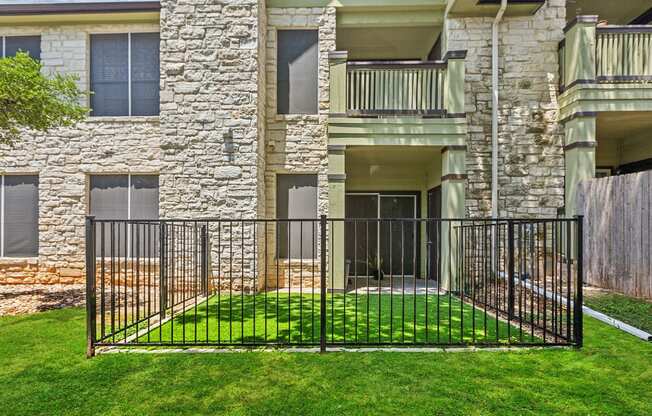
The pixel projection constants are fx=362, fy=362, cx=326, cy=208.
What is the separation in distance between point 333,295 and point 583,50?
7.10 m

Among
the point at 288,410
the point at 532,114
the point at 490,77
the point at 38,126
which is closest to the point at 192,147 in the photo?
the point at 38,126

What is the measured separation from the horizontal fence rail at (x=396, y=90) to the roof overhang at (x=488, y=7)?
165 centimetres

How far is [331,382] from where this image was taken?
3543 mm

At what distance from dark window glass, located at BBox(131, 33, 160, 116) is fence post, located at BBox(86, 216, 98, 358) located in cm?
540

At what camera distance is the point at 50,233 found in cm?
864

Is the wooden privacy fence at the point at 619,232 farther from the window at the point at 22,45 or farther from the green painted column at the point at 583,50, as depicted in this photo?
the window at the point at 22,45

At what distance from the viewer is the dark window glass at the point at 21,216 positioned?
8695 millimetres

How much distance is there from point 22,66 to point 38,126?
1.02 meters

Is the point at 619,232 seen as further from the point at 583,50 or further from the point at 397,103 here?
the point at 397,103

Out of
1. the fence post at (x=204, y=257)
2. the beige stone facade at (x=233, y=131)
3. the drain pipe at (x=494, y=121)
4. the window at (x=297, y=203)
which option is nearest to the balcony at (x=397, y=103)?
the beige stone facade at (x=233, y=131)

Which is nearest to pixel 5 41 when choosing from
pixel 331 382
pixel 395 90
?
pixel 395 90

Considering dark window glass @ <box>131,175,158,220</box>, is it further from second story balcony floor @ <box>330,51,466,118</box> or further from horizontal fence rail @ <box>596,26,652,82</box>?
horizontal fence rail @ <box>596,26,652,82</box>

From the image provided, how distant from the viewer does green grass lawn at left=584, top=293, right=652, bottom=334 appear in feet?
16.8

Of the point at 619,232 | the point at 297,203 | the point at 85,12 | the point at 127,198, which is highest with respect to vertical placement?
the point at 85,12
